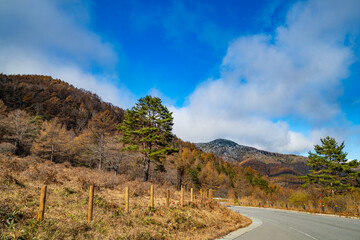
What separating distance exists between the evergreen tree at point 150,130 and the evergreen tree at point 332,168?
27.4 metres

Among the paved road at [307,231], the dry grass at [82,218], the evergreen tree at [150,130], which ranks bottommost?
the paved road at [307,231]

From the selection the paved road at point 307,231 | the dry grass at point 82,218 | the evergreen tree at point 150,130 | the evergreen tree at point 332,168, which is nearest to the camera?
the dry grass at point 82,218

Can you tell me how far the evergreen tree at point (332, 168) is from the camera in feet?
105

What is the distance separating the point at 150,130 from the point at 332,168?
104 feet

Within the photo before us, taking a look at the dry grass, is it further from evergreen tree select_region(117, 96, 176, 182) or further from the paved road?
evergreen tree select_region(117, 96, 176, 182)

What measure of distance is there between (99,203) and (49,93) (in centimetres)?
11468

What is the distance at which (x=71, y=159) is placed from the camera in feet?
149

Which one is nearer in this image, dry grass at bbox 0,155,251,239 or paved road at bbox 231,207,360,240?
dry grass at bbox 0,155,251,239

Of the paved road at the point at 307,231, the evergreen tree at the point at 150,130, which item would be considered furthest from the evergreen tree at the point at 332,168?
the evergreen tree at the point at 150,130

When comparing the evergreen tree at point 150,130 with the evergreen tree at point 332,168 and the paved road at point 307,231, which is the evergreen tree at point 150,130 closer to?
the paved road at point 307,231

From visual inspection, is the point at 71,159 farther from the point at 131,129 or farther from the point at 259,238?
the point at 259,238

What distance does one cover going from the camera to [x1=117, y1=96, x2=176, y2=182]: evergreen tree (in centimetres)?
2686

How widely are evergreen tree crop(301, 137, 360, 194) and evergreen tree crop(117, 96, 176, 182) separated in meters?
27.4

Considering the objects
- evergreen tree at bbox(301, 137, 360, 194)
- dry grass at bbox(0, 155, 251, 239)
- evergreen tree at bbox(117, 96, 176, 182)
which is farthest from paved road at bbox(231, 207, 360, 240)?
evergreen tree at bbox(301, 137, 360, 194)
